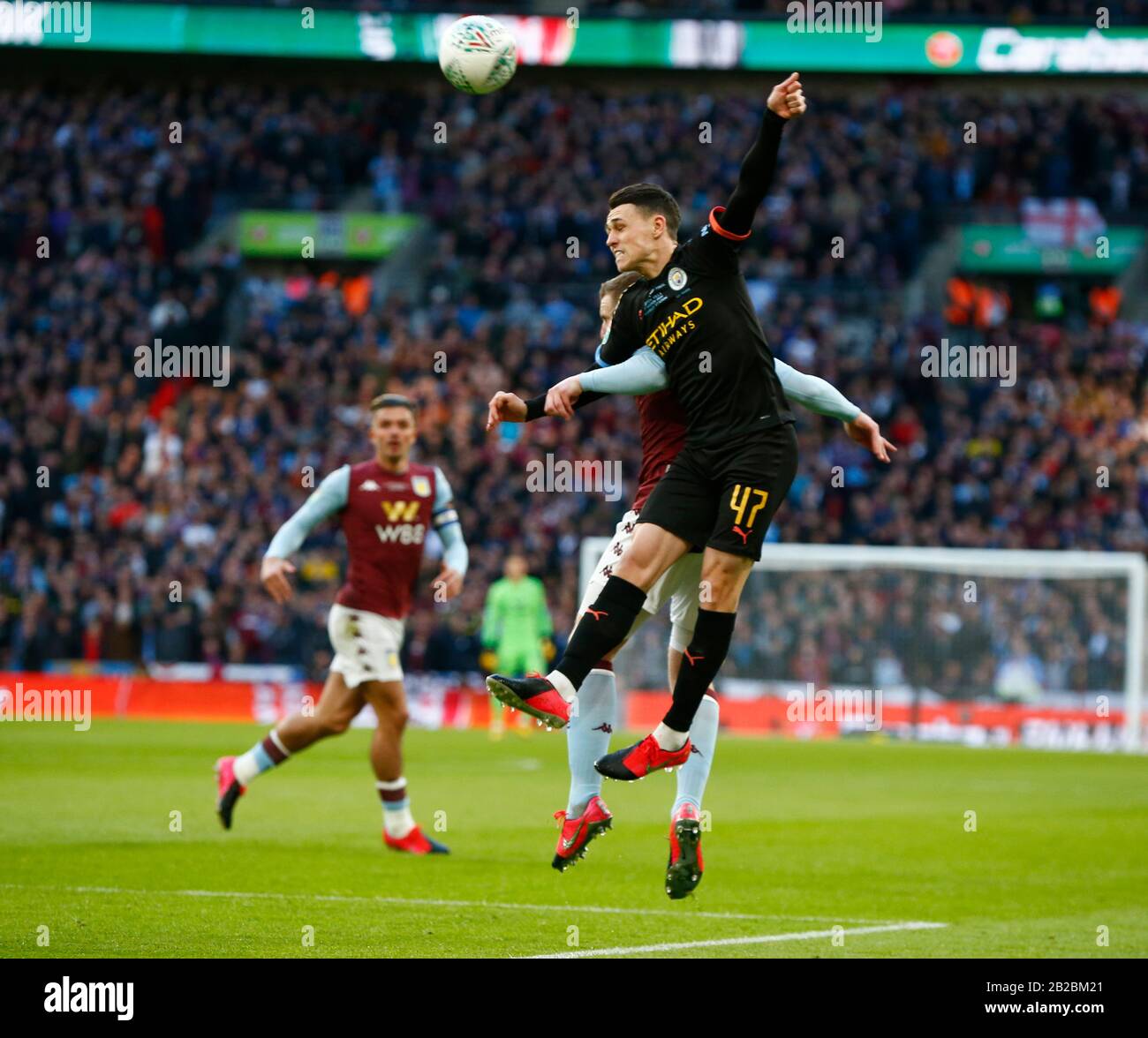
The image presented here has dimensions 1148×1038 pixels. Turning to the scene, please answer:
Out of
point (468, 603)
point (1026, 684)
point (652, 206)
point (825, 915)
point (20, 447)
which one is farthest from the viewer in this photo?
point (20, 447)

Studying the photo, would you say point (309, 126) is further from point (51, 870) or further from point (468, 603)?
point (51, 870)

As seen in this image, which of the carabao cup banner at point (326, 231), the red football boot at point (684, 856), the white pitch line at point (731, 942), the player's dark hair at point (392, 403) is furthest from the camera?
the carabao cup banner at point (326, 231)

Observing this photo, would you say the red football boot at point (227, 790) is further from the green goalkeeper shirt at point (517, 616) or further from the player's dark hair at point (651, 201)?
the green goalkeeper shirt at point (517, 616)

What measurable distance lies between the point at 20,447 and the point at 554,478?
8871 mm

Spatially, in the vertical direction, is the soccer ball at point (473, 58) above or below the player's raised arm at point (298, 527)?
above

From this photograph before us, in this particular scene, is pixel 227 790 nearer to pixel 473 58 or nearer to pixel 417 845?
pixel 417 845

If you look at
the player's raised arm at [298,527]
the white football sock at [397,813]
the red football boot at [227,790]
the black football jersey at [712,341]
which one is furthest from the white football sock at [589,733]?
the red football boot at [227,790]

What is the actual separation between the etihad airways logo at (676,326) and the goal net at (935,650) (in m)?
17.8

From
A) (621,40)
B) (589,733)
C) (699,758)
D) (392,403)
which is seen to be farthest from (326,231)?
(699,758)

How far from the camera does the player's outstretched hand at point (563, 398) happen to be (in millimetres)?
7875

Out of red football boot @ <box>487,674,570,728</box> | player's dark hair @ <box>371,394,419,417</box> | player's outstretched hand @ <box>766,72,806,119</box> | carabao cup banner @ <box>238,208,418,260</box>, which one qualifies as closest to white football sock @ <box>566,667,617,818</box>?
red football boot @ <box>487,674,570,728</box>

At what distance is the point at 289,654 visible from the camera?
90.5ft

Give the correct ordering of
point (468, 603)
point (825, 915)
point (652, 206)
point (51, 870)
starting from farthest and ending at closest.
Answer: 1. point (468, 603)
2. point (51, 870)
3. point (825, 915)
4. point (652, 206)
